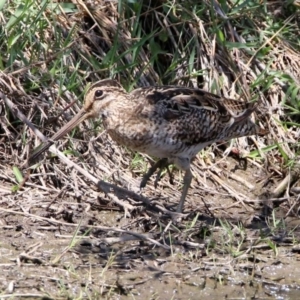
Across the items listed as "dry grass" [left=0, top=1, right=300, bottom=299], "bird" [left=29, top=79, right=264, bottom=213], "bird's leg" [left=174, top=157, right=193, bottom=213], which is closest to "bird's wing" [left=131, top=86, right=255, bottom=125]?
"bird" [left=29, top=79, right=264, bottom=213]

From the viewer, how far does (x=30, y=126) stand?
653 centimetres

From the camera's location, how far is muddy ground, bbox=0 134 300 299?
5.57 meters

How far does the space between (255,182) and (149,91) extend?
124 centimetres

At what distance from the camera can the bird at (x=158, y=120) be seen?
6.48m

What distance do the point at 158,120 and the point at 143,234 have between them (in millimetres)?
828

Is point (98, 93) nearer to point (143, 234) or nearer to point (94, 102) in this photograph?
point (94, 102)

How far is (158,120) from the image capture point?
6504 mm

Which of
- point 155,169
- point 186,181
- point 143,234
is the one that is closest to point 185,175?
point 186,181

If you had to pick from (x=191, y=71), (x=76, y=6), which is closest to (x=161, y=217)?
(x=191, y=71)

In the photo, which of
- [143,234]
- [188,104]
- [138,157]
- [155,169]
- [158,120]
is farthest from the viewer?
[138,157]

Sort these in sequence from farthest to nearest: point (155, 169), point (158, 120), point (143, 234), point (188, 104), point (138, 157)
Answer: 1. point (138, 157)
2. point (155, 169)
3. point (188, 104)
4. point (158, 120)
5. point (143, 234)

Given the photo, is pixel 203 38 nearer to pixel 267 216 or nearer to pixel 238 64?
pixel 238 64

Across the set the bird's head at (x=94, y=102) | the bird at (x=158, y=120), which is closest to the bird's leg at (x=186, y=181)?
the bird at (x=158, y=120)

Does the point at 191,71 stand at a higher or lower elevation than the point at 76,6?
lower
